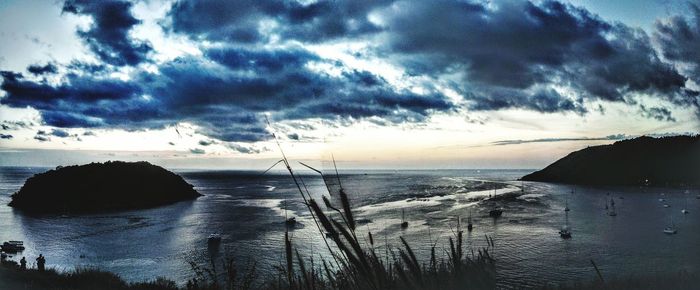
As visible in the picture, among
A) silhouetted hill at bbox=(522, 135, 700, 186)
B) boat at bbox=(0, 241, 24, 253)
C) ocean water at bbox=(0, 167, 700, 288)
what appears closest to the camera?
ocean water at bbox=(0, 167, 700, 288)

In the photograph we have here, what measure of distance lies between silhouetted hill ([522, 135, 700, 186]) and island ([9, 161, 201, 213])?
5869 inches

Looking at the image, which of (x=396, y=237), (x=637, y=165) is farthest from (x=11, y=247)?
(x=637, y=165)

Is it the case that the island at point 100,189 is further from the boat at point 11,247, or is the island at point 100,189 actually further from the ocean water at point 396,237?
the boat at point 11,247

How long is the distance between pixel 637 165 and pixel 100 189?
183 m

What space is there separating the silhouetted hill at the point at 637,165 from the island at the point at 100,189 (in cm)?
14908

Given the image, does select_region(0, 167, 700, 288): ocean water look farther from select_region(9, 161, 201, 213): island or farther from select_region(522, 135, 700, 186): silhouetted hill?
select_region(522, 135, 700, 186): silhouetted hill

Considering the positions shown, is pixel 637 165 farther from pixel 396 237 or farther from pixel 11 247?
pixel 11 247

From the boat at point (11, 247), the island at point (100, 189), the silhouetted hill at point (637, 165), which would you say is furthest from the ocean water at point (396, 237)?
the silhouetted hill at point (637, 165)

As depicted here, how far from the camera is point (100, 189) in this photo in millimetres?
95062

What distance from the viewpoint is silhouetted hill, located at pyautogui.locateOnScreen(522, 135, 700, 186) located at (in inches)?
5797

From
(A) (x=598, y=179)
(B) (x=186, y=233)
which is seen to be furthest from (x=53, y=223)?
(A) (x=598, y=179)

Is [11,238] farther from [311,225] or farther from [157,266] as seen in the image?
[311,225]

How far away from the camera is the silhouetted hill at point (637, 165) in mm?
147250

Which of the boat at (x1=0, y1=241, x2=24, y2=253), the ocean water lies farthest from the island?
the boat at (x1=0, y1=241, x2=24, y2=253)
